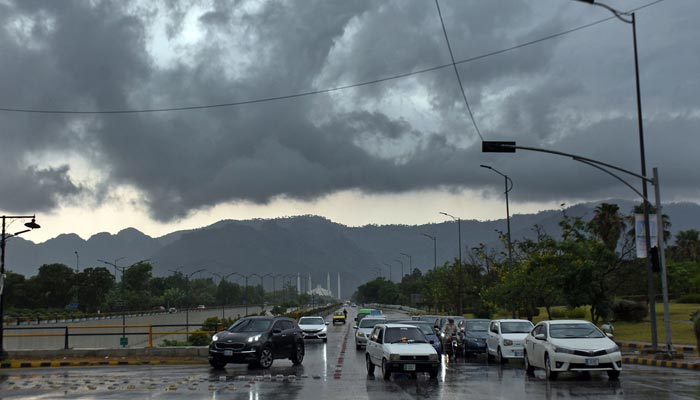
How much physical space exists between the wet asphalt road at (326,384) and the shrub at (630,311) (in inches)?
1128

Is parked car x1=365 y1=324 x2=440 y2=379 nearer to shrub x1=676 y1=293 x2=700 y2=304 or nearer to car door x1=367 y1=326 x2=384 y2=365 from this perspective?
car door x1=367 y1=326 x2=384 y2=365

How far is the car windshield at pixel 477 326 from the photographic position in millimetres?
32250

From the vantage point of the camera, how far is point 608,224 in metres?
89.7

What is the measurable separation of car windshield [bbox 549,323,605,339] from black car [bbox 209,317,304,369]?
9432 mm

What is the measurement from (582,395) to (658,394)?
65.6 inches

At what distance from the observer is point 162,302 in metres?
157

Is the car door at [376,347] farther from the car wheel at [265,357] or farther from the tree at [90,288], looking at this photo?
the tree at [90,288]

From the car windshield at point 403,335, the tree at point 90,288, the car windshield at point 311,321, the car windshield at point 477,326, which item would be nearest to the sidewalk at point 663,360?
the car windshield at point 477,326

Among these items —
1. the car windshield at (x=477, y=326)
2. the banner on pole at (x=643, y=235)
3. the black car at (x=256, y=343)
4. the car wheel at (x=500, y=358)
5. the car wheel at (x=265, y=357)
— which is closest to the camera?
the black car at (x=256, y=343)

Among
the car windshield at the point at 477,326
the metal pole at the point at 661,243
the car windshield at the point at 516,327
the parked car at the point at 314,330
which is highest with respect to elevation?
the metal pole at the point at 661,243

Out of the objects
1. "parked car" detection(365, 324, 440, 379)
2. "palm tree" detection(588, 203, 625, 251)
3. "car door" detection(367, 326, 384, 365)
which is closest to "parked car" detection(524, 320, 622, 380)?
"parked car" detection(365, 324, 440, 379)

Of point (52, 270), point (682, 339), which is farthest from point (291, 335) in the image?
point (52, 270)

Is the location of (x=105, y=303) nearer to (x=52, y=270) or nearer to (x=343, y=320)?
(x=52, y=270)

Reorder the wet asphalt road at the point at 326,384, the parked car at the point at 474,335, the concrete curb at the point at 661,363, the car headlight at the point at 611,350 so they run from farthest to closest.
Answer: the parked car at the point at 474,335, the concrete curb at the point at 661,363, the car headlight at the point at 611,350, the wet asphalt road at the point at 326,384
